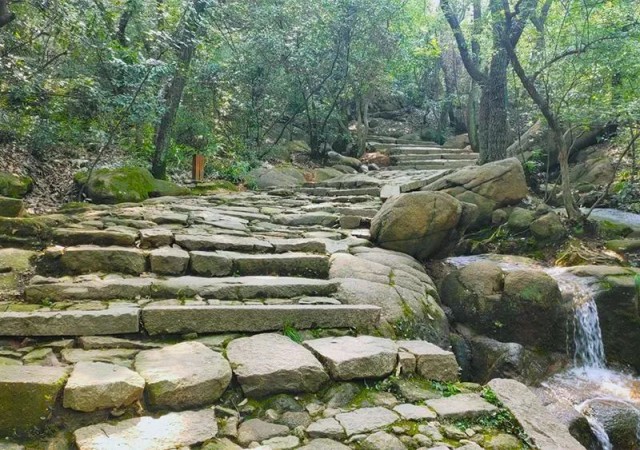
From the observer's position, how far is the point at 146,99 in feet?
→ 24.2

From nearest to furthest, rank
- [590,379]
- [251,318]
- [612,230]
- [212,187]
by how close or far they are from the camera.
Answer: [251,318]
[590,379]
[612,230]
[212,187]

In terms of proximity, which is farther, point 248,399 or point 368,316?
point 368,316

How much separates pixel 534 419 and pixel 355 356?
3.44 ft

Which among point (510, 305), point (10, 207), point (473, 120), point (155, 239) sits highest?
point (473, 120)

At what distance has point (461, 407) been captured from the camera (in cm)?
247

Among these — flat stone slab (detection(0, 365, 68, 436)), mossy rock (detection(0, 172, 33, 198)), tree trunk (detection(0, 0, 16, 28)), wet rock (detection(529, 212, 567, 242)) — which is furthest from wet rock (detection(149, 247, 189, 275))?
wet rock (detection(529, 212, 567, 242))

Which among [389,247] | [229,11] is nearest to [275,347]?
[389,247]

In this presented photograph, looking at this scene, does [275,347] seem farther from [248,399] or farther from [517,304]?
[517,304]

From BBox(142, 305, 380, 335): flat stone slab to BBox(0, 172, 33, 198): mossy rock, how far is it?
442cm

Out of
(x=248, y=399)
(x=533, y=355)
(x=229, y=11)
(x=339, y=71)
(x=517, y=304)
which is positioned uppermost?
(x=229, y=11)

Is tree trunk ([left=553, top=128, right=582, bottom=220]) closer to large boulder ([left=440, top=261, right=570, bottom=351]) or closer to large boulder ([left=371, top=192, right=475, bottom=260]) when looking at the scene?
large boulder ([left=440, top=261, right=570, bottom=351])

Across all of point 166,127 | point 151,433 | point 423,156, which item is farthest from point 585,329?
point 423,156

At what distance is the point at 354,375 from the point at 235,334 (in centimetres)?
85

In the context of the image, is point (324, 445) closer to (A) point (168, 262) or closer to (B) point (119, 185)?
(A) point (168, 262)
